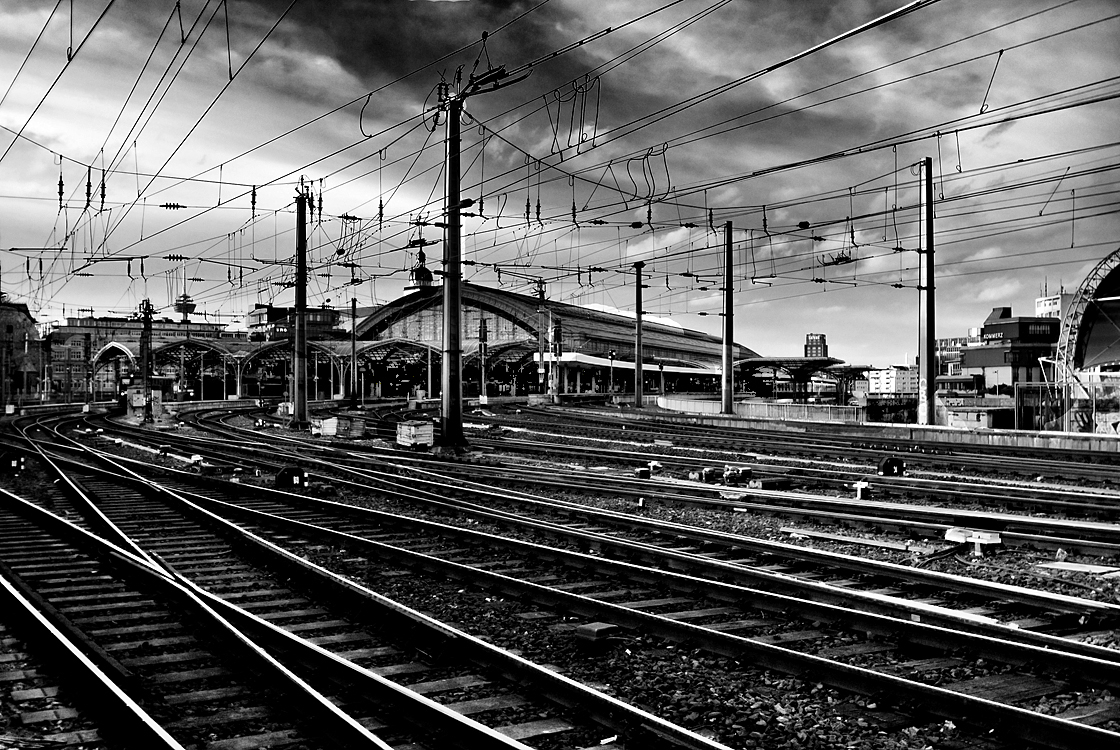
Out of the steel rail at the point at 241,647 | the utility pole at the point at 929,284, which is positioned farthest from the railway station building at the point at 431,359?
the steel rail at the point at 241,647

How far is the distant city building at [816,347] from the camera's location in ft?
433

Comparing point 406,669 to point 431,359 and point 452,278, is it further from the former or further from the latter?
point 431,359

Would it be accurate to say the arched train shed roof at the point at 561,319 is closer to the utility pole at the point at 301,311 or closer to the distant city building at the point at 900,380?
the distant city building at the point at 900,380

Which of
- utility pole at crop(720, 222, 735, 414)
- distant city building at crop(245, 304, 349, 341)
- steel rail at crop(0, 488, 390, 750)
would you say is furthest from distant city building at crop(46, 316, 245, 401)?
steel rail at crop(0, 488, 390, 750)

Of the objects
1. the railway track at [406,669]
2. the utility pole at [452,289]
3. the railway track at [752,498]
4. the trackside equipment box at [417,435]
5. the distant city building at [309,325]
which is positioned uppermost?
the distant city building at [309,325]

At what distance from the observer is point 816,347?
13362 centimetres

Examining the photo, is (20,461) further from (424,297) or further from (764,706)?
(424,297)

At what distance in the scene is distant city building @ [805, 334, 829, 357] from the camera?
132m

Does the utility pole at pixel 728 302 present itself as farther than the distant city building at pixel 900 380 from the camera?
No

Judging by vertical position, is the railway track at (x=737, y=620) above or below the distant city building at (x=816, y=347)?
below

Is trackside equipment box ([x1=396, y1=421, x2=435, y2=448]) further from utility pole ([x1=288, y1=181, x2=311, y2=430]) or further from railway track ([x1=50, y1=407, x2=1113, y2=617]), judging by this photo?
utility pole ([x1=288, y1=181, x2=311, y2=430])

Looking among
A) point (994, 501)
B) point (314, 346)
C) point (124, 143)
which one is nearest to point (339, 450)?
point (124, 143)

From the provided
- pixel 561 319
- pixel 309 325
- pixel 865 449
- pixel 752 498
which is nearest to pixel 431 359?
pixel 561 319

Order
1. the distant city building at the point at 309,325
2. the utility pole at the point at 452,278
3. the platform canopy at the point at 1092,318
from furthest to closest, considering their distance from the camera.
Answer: the distant city building at the point at 309,325, the platform canopy at the point at 1092,318, the utility pole at the point at 452,278
